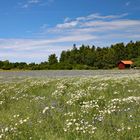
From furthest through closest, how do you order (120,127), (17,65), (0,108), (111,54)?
1. (111,54)
2. (17,65)
3. (0,108)
4. (120,127)

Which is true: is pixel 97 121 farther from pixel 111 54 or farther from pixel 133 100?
pixel 111 54

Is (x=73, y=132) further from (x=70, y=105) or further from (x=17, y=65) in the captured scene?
(x=17, y=65)

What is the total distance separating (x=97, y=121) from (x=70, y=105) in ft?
13.7

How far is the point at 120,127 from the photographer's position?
36.3 feet

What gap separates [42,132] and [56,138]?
799 millimetres

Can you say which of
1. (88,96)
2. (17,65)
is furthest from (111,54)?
(88,96)

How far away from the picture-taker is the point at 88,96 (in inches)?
723

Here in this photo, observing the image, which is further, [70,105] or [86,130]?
[70,105]

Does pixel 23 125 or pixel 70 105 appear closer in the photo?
pixel 23 125

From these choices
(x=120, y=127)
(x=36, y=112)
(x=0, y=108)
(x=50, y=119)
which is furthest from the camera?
(x=0, y=108)

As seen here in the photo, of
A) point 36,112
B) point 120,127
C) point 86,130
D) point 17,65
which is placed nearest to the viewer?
point 86,130

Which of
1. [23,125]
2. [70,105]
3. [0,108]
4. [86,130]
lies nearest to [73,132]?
[86,130]

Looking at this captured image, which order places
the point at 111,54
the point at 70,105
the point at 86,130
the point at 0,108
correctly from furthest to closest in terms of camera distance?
the point at 111,54, the point at 0,108, the point at 70,105, the point at 86,130

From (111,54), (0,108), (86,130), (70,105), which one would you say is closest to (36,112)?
(70,105)
